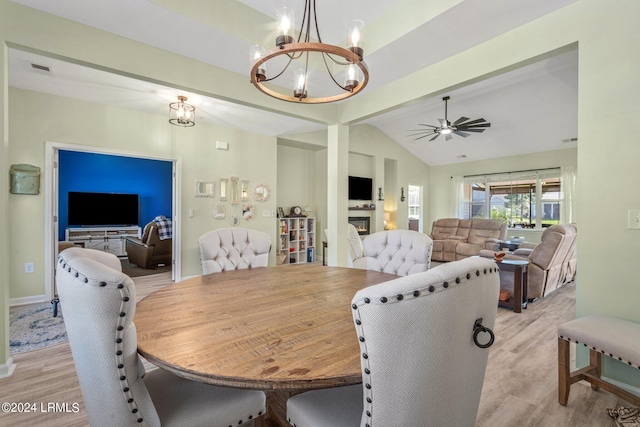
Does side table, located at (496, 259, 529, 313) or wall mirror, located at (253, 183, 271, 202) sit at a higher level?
wall mirror, located at (253, 183, 271, 202)

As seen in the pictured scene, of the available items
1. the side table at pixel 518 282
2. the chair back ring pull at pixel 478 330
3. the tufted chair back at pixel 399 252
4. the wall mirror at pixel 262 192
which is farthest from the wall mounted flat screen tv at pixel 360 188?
the chair back ring pull at pixel 478 330

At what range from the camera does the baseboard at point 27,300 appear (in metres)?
3.30

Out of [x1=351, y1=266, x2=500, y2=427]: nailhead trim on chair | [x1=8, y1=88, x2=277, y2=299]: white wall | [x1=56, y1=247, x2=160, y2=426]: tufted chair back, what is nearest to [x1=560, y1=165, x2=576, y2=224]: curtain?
[x1=8, y1=88, x2=277, y2=299]: white wall

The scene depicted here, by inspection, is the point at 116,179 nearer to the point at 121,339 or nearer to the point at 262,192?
the point at 262,192

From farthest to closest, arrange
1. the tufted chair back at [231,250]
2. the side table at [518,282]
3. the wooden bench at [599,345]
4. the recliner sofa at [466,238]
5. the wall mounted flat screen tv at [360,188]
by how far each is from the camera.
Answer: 1. the wall mounted flat screen tv at [360,188]
2. the recliner sofa at [466,238]
3. the side table at [518,282]
4. the tufted chair back at [231,250]
5. the wooden bench at [599,345]

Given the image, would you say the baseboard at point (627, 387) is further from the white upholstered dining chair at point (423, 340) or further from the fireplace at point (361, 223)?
the fireplace at point (361, 223)

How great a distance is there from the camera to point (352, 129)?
21.7 feet

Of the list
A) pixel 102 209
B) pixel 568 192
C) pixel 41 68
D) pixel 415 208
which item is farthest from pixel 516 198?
pixel 102 209

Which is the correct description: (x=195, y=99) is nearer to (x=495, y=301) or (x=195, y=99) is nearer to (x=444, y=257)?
(x=495, y=301)

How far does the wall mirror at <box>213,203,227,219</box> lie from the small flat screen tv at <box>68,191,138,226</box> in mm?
3641

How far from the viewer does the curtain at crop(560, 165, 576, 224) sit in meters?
6.10

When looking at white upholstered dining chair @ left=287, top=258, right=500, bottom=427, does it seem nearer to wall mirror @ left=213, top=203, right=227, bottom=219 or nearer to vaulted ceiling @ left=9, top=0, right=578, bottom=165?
vaulted ceiling @ left=9, top=0, right=578, bottom=165

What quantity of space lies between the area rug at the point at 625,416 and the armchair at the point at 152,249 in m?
5.97

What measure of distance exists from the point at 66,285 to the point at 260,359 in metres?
0.61
